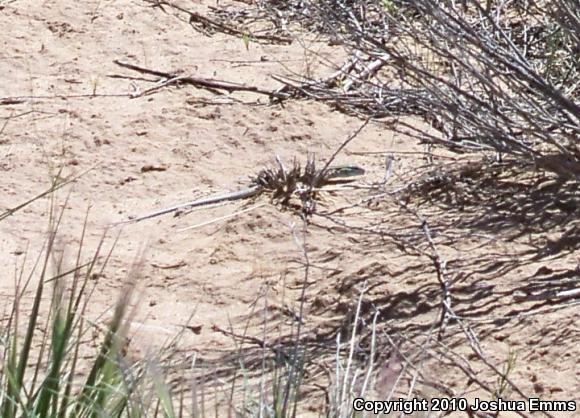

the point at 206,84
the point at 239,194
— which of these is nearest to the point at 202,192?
the point at 239,194

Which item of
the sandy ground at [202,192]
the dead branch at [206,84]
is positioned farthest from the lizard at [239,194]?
the dead branch at [206,84]

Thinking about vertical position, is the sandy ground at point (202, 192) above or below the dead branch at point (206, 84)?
below

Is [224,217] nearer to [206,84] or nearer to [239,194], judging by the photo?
[239,194]

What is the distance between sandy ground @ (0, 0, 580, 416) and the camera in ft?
11.3

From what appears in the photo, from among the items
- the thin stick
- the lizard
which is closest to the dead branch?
the lizard

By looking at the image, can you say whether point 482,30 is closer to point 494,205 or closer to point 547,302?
point 494,205

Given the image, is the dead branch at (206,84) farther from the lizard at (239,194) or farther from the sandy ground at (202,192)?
the lizard at (239,194)

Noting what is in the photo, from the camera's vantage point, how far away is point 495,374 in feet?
10.4

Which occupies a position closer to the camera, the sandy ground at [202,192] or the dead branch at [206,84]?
the sandy ground at [202,192]

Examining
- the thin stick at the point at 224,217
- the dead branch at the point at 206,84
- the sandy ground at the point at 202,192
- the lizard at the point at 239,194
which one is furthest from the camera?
the dead branch at the point at 206,84

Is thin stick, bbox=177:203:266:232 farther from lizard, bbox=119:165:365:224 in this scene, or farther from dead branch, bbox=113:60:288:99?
dead branch, bbox=113:60:288:99

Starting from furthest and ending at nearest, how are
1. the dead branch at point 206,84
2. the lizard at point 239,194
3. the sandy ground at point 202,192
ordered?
the dead branch at point 206,84 → the lizard at point 239,194 → the sandy ground at point 202,192

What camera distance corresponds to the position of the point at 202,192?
14.4 feet

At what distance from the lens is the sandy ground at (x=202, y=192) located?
3.45 m
